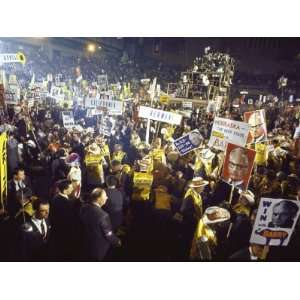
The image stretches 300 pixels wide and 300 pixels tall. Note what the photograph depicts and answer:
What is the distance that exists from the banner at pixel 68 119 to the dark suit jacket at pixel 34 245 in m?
0.77

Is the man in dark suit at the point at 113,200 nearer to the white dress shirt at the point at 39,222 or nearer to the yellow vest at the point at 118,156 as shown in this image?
the yellow vest at the point at 118,156

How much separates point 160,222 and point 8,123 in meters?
1.38

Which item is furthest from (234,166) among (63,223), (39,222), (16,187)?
(16,187)

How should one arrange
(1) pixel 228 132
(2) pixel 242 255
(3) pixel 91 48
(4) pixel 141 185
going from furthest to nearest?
1. (2) pixel 242 255
2. (4) pixel 141 185
3. (1) pixel 228 132
4. (3) pixel 91 48

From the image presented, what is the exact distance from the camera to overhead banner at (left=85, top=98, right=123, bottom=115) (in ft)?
7.83

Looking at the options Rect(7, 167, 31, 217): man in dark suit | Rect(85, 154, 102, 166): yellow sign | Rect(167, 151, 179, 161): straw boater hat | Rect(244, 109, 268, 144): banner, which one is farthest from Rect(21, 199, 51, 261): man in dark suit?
Rect(244, 109, 268, 144): banner

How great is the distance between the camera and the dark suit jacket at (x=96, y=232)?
2482mm

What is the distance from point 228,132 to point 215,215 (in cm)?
66

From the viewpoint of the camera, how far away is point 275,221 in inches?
101

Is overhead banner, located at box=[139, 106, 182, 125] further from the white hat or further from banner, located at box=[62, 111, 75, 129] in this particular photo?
the white hat

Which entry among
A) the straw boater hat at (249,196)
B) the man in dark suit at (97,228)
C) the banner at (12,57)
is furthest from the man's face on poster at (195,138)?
the banner at (12,57)

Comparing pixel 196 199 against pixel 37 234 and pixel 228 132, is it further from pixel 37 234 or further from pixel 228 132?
pixel 37 234

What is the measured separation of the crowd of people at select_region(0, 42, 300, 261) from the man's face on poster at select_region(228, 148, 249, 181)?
0.02 metres
